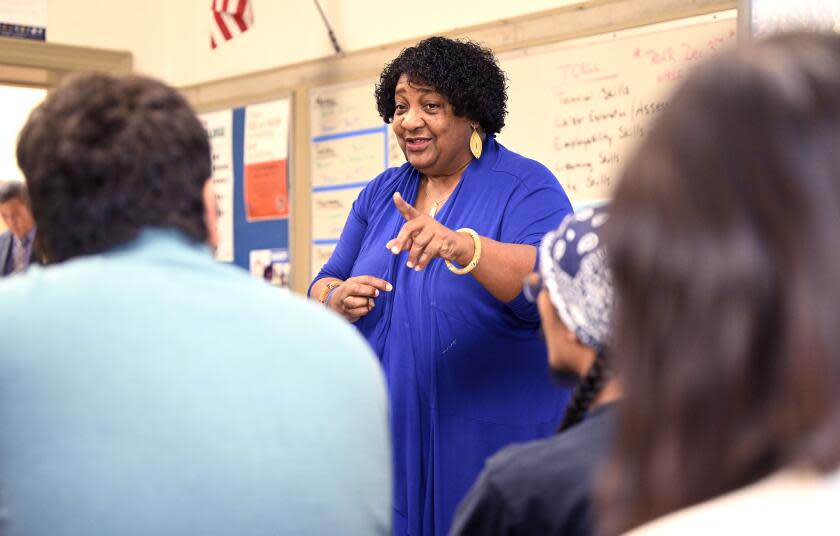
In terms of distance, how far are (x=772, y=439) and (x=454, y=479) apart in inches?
65.7

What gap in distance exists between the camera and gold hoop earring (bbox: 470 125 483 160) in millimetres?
2449

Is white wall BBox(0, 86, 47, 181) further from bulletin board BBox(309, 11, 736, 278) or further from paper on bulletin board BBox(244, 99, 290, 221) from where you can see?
bulletin board BBox(309, 11, 736, 278)

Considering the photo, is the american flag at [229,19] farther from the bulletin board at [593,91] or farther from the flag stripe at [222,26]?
the bulletin board at [593,91]

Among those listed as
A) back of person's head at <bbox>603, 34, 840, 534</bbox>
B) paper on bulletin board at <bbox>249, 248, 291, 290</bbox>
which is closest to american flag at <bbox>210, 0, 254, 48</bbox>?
paper on bulletin board at <bbox>249, 248, 291, 290</bbox>

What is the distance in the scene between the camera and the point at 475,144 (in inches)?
96.6

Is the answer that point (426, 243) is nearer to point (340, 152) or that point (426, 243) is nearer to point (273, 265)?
point (340, 152)

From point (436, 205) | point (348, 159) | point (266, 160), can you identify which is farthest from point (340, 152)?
point (436, 205)

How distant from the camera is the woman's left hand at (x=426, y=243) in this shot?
2.07 meters

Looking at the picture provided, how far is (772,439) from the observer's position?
24.3 inches

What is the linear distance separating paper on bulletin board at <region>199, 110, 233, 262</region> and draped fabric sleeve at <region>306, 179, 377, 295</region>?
8.13ft

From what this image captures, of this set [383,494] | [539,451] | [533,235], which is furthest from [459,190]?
[539,451]

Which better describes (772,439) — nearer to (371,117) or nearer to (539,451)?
(539,451)

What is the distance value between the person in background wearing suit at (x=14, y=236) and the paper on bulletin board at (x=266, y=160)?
3.12 feet

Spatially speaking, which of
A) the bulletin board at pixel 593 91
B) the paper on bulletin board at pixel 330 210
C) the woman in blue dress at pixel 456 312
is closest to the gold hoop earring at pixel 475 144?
the woman in blue dress at pixel 456 312
